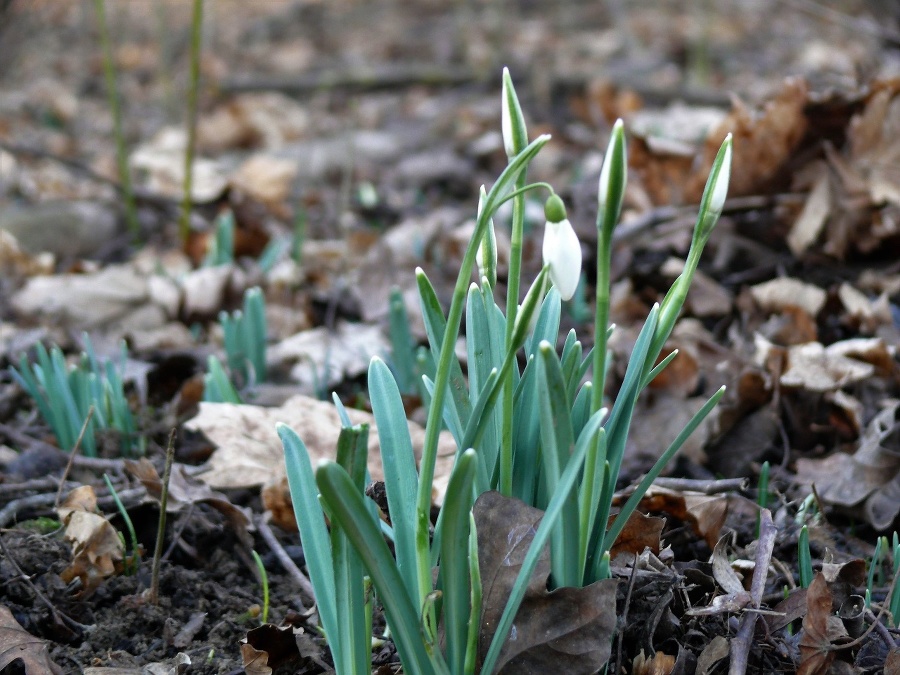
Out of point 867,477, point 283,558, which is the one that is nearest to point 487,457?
point 283,558

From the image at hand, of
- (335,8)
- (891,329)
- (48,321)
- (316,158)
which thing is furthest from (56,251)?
(335,8)

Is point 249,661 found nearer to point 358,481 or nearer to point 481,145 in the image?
point 358,481

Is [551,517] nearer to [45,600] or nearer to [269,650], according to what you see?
[269,650]

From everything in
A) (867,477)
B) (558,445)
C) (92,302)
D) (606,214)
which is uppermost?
(606,214)

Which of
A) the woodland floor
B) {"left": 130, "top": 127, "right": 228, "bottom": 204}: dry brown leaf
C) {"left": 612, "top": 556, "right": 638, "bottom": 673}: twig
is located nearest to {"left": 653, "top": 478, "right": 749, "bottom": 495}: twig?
the woodland floor

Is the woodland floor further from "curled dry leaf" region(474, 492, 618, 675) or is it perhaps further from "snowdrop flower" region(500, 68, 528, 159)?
"snowdrop flower" region(500, 68, 528, 159)
